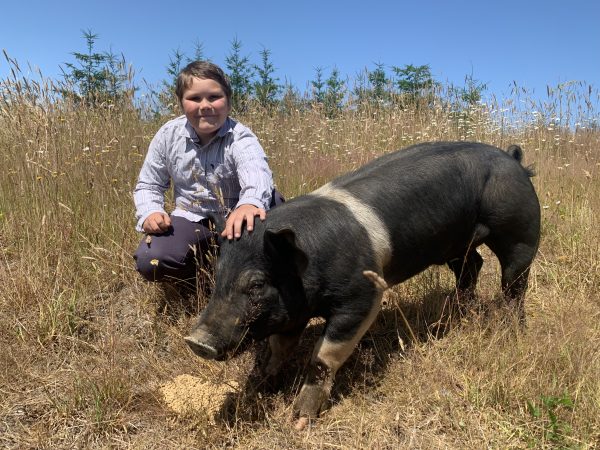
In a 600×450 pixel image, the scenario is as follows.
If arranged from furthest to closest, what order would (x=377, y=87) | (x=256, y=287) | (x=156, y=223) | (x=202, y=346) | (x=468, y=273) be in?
1. (x=377, y=87)
2. (x=468, y=273)
3. (x=156, y=223)
4. (x=256, y=287)
5. (x=202, y=346)

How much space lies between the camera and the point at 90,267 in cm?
354

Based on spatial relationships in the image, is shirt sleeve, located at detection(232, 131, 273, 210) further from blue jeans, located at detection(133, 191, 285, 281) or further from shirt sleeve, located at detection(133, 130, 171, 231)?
shirt sleeve, located at detection(133, 130, 171, 231)

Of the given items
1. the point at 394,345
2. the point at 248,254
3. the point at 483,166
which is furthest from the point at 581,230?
the point at 248,254

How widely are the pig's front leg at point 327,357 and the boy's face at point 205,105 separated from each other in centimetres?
131

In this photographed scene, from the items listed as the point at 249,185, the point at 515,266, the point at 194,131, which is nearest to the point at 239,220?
the point at 249,185

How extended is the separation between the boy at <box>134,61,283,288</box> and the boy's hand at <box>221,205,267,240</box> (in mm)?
370

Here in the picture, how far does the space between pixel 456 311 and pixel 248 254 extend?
1.61m

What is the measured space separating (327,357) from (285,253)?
55 centimetres

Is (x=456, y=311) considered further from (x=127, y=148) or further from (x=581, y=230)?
(x=127, y=148)

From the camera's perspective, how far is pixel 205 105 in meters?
2.89

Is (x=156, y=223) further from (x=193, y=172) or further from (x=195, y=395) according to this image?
(x=195, y=395)

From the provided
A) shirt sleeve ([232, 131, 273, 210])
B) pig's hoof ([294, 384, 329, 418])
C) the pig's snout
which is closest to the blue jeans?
shirt sleeve ([232, 131, 273, 210])

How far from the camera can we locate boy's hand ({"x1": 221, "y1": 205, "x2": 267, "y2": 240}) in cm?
229

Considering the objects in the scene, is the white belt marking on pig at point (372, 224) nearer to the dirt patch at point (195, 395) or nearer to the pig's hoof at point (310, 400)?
the pig's hoof at point (310, 400)
